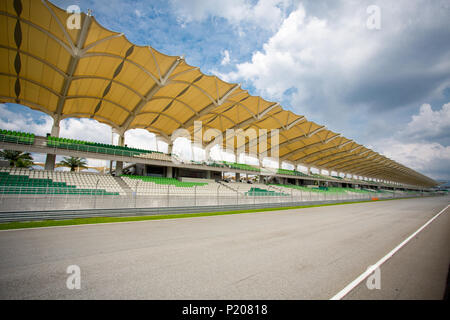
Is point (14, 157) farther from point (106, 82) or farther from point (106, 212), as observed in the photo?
point (106, 212)

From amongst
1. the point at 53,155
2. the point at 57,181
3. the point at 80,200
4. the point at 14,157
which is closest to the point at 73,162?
the point at 14,157

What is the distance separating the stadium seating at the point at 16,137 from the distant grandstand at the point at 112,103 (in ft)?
0.20

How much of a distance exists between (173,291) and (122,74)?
782 inches

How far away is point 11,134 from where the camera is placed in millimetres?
17297

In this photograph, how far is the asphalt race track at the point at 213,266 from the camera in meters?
2.93

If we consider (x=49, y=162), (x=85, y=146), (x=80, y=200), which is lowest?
(x=80, y=200)

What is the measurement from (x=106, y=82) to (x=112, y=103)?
3.46m

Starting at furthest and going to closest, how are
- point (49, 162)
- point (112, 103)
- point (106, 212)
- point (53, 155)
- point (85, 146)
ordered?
point (112, 103)
point (85, 146)
point (53, 155)
point (49, 162)
point (106, 212)

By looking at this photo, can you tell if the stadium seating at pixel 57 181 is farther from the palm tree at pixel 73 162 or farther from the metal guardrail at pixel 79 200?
the palm tree at pixel 73 162

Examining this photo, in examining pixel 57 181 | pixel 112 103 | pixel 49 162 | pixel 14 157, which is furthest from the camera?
pixel 14 157

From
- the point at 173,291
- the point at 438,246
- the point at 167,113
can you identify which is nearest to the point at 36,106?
the point at 167,113

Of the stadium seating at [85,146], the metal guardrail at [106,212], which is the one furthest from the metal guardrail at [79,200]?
the stadium seating at [85,146]

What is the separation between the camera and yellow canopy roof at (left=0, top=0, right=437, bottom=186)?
13.0 meters

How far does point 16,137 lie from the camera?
54.7ft
